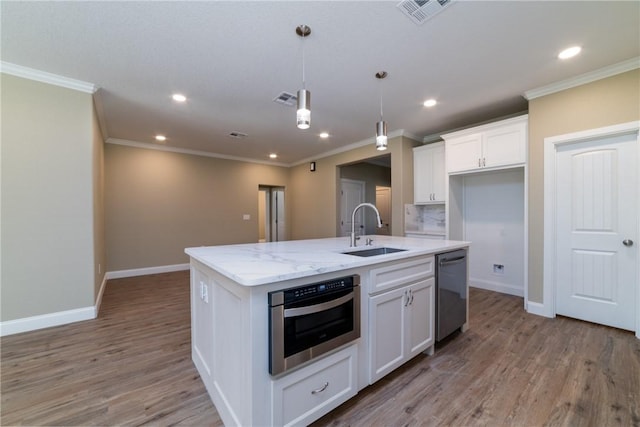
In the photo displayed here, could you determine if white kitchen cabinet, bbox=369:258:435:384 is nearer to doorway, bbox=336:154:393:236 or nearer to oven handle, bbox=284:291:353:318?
oven handle, bbox=284:291:353:318

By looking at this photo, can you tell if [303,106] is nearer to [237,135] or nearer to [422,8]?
[422,8]

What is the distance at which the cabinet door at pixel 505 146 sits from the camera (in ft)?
11.0

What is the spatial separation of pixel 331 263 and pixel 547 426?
60.6 inches

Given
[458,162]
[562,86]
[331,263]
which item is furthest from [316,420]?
[562,86]

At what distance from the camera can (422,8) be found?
1.91 m

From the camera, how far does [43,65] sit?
260 centimetres

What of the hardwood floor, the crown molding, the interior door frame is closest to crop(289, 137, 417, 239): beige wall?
the crown molding

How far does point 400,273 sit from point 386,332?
16.9 inches

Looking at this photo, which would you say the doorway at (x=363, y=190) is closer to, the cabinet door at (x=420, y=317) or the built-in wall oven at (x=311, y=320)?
the cabinet door at (x=420, y=317)

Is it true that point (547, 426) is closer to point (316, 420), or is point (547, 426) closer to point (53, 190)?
point (316, 420)

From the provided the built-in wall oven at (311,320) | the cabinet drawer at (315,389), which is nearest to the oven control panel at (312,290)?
the built-in wall oven at (311,320)

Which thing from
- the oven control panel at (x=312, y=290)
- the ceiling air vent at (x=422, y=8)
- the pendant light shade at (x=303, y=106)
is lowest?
the oven control panel at (x=312, y=290)

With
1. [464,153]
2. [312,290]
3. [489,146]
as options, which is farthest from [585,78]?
[312,290]

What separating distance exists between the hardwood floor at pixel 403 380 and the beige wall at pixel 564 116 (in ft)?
3.09
